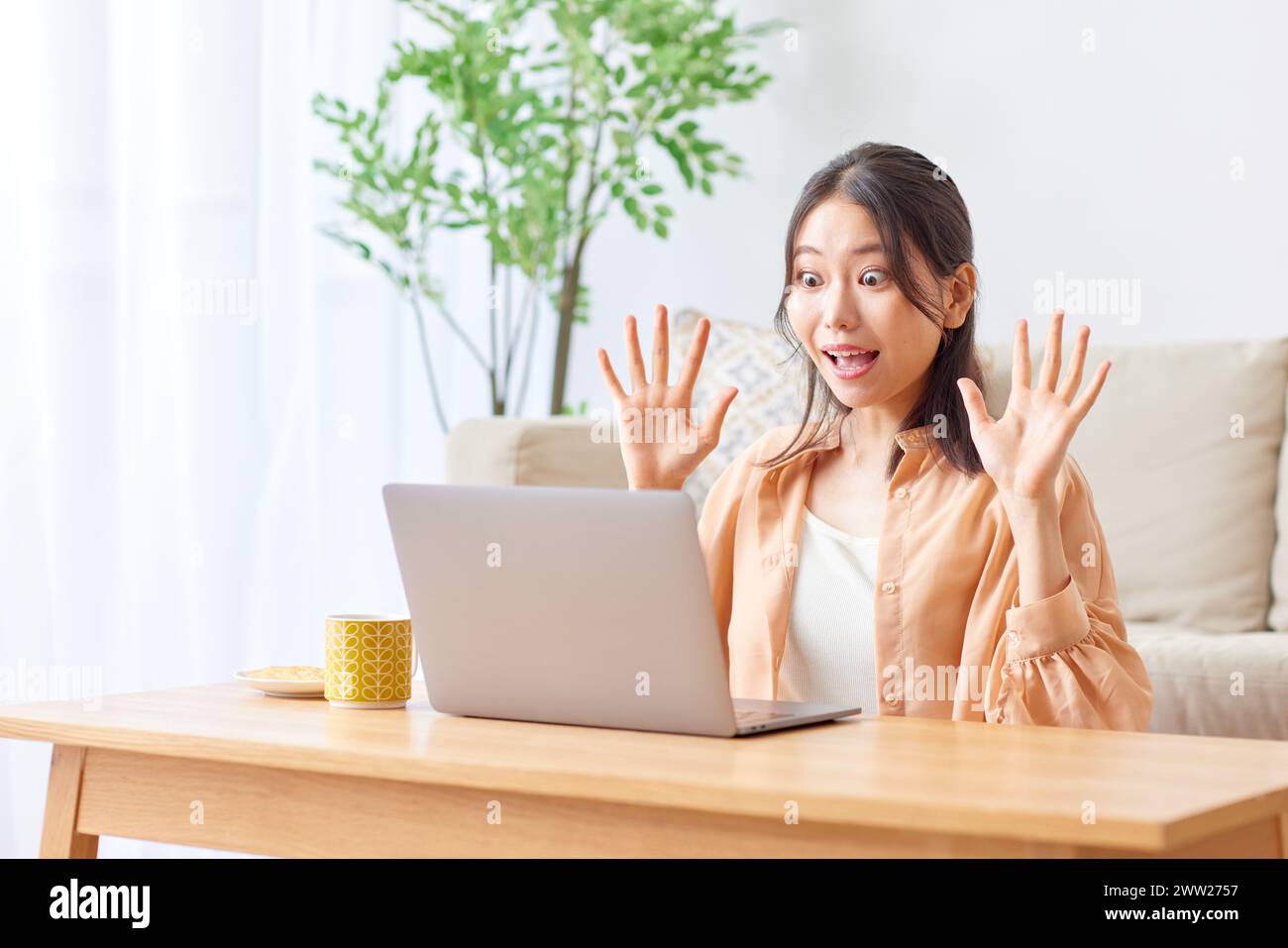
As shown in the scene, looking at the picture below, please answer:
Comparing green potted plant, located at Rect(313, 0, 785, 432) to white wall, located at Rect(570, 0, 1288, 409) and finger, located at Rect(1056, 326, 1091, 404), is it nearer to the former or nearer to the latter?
white wall, located at Rect(570, 0, 1288, 409)

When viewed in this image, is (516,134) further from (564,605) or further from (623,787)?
(623,787)

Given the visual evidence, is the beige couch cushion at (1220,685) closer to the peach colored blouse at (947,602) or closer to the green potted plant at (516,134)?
the peach colored blouse at (947,602)

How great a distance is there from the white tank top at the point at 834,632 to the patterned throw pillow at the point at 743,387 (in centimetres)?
127

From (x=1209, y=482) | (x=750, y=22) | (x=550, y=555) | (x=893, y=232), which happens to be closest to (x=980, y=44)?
(x=750, y=22)

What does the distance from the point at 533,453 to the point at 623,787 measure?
1788 mm

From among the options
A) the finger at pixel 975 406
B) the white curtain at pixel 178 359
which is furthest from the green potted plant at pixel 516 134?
the finger at pixel 975 406

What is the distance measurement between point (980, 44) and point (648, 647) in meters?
2.48

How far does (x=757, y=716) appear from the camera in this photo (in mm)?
1159

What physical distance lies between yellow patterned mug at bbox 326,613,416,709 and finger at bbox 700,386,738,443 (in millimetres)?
352

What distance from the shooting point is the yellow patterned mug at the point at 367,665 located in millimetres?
1276

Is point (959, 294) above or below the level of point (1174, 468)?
above

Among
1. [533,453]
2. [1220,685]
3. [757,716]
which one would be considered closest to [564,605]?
[757,716]

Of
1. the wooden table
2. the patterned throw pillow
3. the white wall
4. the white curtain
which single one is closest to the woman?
the wooden table

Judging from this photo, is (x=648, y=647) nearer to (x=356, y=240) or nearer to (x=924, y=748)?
(x=924, y=748)
